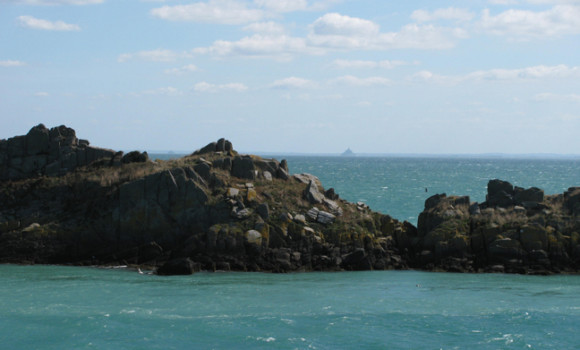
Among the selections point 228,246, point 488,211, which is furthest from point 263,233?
point 488,211

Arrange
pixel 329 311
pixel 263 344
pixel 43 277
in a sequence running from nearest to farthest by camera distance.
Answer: pixel 263 344
pixel 329 311
pixel 43 277

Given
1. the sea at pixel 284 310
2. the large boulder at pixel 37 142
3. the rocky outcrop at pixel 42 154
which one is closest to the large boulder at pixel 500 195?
the sea at pixel 284 310

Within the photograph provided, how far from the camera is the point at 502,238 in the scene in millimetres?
37375

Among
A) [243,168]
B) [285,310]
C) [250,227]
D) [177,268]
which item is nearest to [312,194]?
[243,168]

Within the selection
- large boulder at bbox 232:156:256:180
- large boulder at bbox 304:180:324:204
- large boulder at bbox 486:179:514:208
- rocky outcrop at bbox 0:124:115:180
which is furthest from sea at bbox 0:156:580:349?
rocky outcrop at bbox 0:124:115:180

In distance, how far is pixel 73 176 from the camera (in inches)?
1687

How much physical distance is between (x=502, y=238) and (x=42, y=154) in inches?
1086

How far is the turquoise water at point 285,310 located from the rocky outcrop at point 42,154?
882cm

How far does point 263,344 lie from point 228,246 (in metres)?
13.2

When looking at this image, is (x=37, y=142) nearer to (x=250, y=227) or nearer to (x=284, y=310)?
(x=250, y=227)

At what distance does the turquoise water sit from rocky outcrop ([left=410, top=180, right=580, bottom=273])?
4.67ft

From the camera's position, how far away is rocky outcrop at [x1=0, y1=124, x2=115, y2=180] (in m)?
43.9

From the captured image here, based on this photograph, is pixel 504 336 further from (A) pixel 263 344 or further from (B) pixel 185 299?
(B) pixel 185 299

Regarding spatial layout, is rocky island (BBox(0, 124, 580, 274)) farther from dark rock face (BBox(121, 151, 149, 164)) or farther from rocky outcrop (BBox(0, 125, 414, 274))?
dark rock face (BBox(121, 151, 149, 164))
